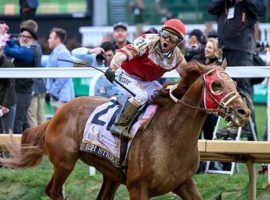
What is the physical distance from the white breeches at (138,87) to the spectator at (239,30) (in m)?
2.27

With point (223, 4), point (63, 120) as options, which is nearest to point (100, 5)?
point (223, 4)

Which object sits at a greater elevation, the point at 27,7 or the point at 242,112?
the point at 27,7

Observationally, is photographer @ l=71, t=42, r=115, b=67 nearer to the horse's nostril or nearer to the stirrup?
the stirrup

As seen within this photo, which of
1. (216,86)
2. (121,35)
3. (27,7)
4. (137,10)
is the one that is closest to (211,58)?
(121,35)

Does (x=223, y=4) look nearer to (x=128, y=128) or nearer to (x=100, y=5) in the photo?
(x=128, y=128)

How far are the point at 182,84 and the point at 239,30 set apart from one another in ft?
8.87

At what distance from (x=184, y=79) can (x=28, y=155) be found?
212 centimetres

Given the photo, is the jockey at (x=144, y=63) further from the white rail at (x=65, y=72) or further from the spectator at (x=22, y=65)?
the spectator at (x=22, y=65)

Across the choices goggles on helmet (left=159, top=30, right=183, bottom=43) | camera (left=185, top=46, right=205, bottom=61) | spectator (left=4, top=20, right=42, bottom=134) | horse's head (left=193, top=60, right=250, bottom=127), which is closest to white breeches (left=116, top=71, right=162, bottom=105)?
goggles on helmet (left=159, top=30, right=183, bottom=43)

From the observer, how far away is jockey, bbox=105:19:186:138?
882 centimetres

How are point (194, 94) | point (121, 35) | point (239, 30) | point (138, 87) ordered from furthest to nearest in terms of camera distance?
point (121, 35)
point (239, 30)
point (138, 87)
point (194, 94)

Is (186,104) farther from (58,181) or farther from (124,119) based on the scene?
(58,181)

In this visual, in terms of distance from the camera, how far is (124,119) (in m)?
8.88

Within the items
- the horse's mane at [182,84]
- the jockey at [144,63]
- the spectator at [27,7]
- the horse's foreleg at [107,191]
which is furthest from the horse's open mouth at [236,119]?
the spectator at [27,7]
